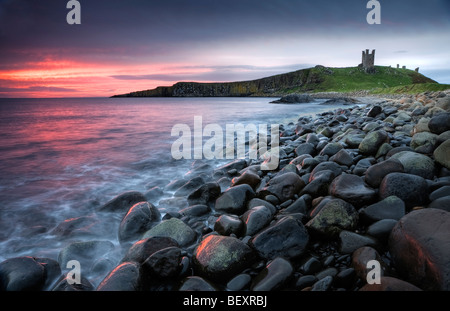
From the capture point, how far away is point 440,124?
525 cm

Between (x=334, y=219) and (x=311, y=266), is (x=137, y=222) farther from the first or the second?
(x=334, y=219)

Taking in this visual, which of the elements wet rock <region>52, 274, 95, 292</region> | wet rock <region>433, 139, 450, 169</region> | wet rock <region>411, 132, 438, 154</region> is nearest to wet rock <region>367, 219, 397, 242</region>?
wet rock <region>433, 139, 450, 169</region>

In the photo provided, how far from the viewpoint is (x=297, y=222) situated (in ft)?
10.8

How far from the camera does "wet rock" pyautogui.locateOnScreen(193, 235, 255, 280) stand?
9.64ft

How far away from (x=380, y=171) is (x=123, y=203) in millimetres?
5047

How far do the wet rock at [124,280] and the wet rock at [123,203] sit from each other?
2.59 m

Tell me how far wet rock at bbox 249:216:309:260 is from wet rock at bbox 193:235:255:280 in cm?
18

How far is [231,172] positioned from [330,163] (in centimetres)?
288

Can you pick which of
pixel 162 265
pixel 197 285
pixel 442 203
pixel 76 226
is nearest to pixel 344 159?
pixel 442 203

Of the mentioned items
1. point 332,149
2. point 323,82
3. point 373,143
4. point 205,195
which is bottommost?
point 205,195

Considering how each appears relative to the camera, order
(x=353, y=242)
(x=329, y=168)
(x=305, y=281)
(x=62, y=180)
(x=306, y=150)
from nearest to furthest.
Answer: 1. (x=305, y=281)
2. (x=353, y=242)
3. (x=329, y=168)
4. (x=306, y=150)
5. (x=62, y=180)

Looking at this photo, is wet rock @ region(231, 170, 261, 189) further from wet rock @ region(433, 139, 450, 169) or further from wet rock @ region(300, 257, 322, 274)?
wet rock @ region(433, 139, 450, 169)
